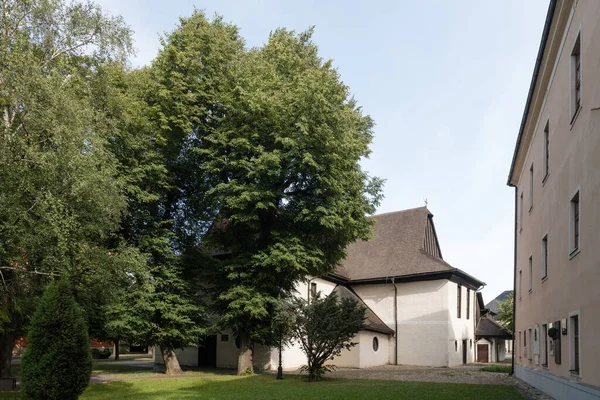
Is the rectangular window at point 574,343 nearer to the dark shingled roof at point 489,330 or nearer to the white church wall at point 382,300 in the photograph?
the white church wall at point 382,300

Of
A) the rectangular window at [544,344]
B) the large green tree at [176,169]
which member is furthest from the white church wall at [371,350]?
the rectangular window at [544,344]

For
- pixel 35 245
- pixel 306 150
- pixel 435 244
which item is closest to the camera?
pixel 35 245

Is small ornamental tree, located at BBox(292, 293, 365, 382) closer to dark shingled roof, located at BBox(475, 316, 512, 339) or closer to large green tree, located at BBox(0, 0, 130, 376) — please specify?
large green tree, located at BBox(0, 0, 130, 376)

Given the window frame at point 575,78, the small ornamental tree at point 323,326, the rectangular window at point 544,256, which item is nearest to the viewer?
the window frame at point 575,78

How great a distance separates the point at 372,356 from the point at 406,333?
3.43 meters

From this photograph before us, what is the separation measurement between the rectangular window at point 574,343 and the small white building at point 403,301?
60.3 feet

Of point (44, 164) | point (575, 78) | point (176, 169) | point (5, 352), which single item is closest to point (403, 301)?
point (176, 169)

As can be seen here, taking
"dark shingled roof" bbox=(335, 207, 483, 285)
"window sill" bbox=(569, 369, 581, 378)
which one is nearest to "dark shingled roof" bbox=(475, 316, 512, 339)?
"dark shingled roof" bbox=(335, 207, 483, 285)

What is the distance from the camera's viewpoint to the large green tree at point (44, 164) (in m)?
14.4

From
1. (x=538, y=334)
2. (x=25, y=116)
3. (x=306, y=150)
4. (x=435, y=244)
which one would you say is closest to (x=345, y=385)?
(x=538, y=334)

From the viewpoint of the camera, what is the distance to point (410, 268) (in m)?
35.1

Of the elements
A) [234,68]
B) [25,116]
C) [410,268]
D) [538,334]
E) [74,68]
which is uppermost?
[234,68]

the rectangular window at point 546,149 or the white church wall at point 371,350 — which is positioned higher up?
the rectangular window at point 546,149

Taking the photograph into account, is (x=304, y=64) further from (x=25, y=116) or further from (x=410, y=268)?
(x=410, y=268)
